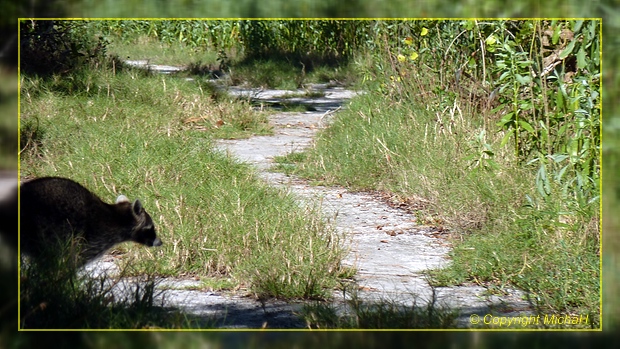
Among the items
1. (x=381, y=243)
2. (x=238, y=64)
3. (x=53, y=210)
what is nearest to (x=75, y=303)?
(x=53, y=210)

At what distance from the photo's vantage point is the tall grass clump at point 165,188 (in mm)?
3395

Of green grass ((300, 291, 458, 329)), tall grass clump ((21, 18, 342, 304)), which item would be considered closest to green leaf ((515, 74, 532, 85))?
tall grass clump ((21, 18, 342, 304))

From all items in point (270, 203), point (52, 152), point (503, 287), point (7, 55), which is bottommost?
point (503, 287)

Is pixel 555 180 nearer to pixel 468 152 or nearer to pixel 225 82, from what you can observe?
pixel 468 152

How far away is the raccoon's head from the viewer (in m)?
3.62

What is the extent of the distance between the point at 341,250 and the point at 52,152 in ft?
4.61

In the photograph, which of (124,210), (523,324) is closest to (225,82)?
(124,210)

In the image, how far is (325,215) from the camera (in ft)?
15.4

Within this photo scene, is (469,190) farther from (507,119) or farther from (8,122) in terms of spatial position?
(8,122)

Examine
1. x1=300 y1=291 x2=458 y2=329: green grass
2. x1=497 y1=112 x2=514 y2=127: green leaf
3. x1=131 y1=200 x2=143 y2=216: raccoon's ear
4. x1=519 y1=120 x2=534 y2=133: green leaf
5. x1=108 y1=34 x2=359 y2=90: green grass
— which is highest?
x1=108 y1=34 x2=359 y2=90: green grass

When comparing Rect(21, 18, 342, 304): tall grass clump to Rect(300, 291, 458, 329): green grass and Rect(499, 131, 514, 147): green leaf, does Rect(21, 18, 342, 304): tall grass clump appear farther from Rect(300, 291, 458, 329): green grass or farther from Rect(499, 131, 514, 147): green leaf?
Rect(499, 131, 514, 147): green leaf

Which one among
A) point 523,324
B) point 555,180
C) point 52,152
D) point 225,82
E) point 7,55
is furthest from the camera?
point 225,82

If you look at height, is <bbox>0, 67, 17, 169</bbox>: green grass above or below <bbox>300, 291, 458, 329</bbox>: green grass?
above

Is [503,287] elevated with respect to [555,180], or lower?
lower
